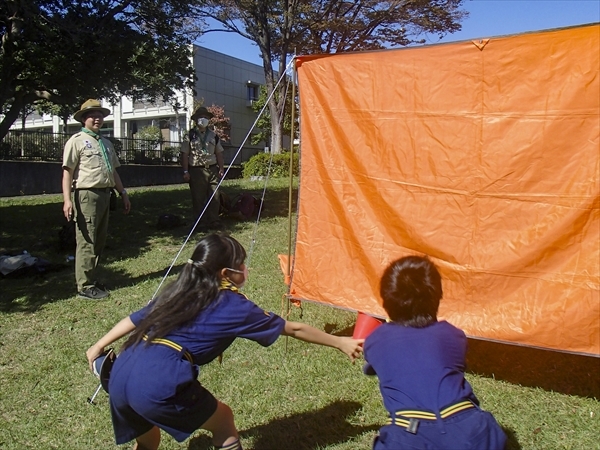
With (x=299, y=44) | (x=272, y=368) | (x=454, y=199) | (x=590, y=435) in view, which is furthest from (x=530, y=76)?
(x=299, y=44)

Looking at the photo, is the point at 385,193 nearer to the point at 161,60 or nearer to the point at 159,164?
the point at 161,60

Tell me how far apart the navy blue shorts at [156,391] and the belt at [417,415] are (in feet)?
3.04

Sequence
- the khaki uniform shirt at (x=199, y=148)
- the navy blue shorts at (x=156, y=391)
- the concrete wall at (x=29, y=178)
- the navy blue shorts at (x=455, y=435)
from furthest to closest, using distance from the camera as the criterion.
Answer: the concrete wall at (x=29, y=178) → the khaki uniform shirt at (x=199, y=148) → the navy blue shorts at (x=156, y=391) → the navy blue shorts at (x=455, y=435)

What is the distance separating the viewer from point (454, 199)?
414cm

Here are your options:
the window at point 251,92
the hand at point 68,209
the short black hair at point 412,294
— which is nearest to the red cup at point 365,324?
the short black hair at point 412,294

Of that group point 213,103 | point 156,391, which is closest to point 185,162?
point 156,391

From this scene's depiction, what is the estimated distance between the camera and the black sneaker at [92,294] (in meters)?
6.31

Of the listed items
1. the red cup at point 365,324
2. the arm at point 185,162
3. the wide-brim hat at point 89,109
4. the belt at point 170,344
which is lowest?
the red cup at point 365,324

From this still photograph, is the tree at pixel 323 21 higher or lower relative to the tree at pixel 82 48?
higher

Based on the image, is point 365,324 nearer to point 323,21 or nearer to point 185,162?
point 185,162

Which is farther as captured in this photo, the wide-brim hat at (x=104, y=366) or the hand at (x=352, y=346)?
the hand at (x=352, y=346)

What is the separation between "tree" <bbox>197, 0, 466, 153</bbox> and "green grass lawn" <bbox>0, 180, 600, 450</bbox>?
1297cm

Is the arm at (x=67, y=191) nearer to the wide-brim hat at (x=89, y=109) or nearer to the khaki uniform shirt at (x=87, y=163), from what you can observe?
the khaki uniform shirt at (x=87, y=163)

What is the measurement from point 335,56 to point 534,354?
283 centimetres
